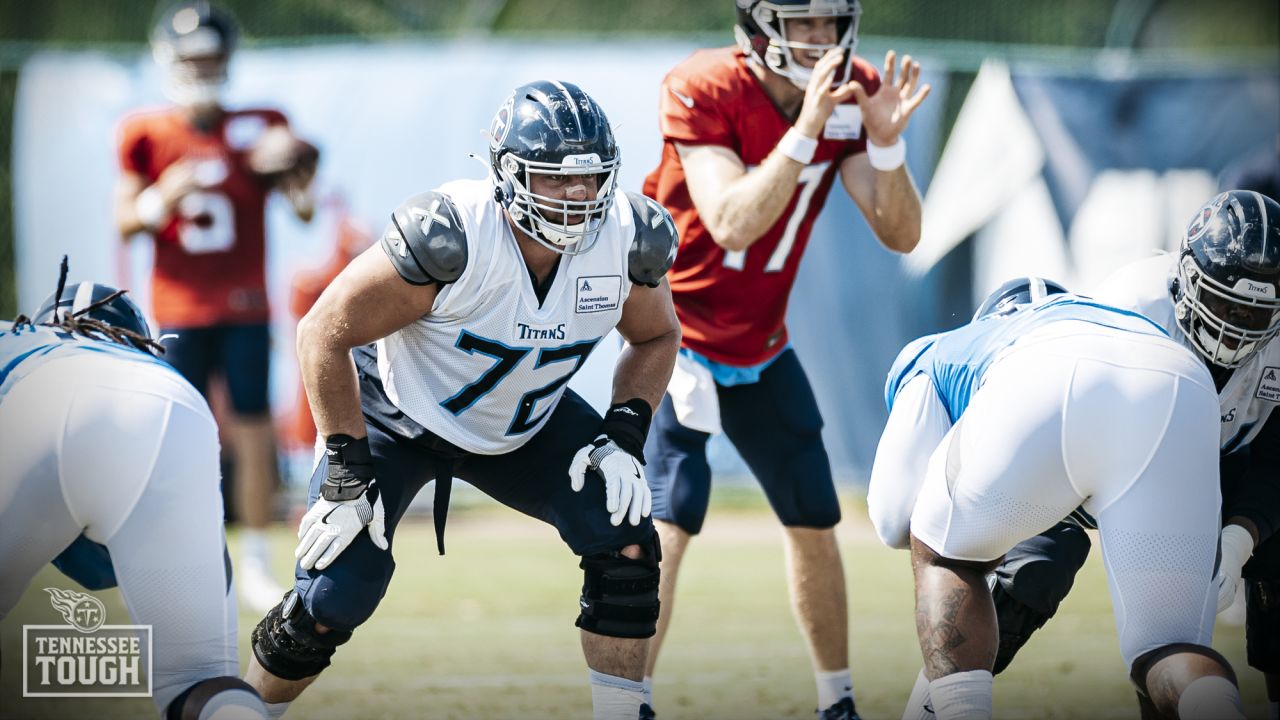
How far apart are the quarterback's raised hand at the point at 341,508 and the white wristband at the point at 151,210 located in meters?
3.69

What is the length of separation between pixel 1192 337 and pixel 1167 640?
Answer: 93 cm

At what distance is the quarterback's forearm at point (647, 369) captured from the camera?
397cm

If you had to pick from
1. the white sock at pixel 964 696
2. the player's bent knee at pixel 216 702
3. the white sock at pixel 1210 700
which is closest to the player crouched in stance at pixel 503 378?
the player's bent knee at pixel 216 702

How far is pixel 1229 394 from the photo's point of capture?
3.85m

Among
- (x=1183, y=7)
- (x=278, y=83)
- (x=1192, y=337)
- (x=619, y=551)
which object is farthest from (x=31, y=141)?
(x=1183, y=7)

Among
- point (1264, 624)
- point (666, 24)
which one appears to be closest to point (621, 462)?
point (1264, 624)

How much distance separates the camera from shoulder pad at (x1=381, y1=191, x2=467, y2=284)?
3457 mm

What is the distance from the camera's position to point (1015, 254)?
9523mm

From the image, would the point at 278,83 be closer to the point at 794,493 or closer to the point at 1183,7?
the point at 794,493

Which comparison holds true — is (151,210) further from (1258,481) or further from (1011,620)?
(1258,481)

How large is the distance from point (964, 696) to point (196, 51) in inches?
200

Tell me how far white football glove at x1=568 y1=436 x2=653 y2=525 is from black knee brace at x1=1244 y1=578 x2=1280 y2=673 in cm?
183

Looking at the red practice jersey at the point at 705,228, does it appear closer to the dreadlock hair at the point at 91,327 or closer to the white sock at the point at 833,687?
the white sock at the point at 833,687
